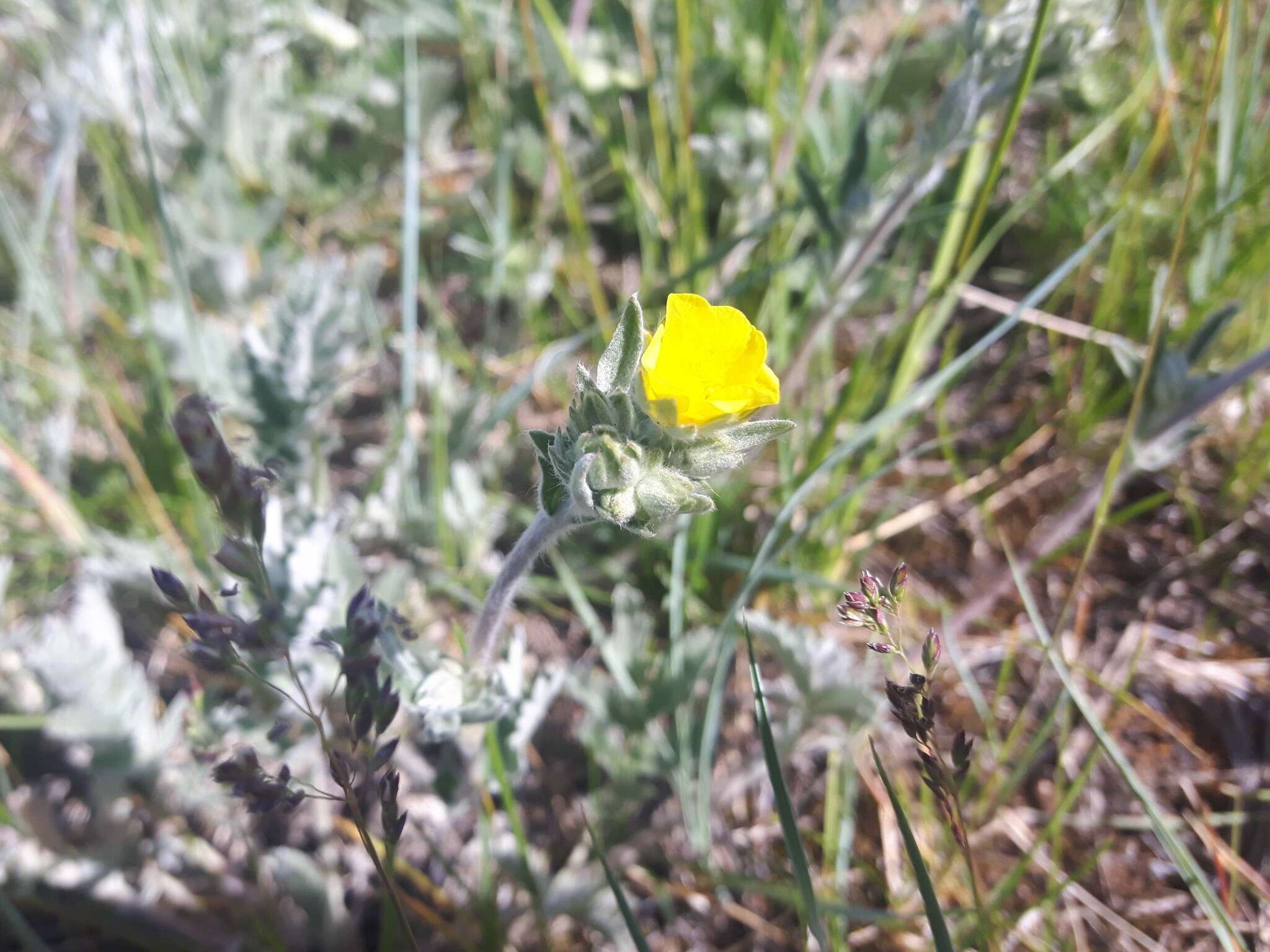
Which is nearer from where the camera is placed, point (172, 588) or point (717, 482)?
point (172, 588)

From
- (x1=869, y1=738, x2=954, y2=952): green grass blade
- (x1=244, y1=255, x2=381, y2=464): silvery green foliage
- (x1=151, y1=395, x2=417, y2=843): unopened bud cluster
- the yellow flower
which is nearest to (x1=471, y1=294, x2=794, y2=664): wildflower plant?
the yellow flower

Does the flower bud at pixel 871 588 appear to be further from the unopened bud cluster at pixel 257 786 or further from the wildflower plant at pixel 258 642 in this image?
the unopened bud cluster at pixel 257 786

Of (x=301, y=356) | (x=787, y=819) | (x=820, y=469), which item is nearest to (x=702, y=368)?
(x=820, y=469)

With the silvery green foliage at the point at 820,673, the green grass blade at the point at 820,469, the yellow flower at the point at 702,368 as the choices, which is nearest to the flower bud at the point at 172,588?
the yellow flower at the point at 702,368

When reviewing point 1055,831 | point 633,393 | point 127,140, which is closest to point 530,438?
point 633,393

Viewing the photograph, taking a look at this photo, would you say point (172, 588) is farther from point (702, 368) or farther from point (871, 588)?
point (871, 588)

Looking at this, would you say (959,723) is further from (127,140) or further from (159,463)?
(127,140)
